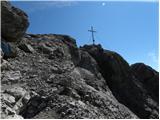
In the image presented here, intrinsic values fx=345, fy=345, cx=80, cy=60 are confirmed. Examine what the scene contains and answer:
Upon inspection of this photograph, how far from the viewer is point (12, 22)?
27.5 m

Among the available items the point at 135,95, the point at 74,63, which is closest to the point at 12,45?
the point at 74,63

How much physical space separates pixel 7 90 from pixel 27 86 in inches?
95.8

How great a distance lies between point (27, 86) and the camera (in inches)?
778

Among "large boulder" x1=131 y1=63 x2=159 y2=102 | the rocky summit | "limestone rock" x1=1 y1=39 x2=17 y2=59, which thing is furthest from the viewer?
"large boulder" x1=131 y1=63 x2=159 y2=102

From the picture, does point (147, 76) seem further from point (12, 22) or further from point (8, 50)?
point (8, 50)

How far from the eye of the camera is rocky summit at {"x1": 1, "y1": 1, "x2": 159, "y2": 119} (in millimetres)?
17856

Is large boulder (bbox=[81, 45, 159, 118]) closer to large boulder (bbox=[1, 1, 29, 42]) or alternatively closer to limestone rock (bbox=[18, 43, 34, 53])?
limestone rock (bbox=[18, 43, 34, 53])

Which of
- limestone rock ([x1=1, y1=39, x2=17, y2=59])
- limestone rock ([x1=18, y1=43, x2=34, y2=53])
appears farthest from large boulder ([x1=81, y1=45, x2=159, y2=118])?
limestone rock ([x1=1, y1=39, x2=17, y2=59])

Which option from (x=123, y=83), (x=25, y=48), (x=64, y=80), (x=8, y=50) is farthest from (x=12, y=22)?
(x=123, y=83)

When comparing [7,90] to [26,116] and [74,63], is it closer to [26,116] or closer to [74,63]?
[26,116]

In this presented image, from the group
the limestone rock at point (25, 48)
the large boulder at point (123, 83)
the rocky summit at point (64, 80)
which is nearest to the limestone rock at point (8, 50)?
the rocky summit at point (64, 80)

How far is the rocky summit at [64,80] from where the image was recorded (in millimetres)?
17856

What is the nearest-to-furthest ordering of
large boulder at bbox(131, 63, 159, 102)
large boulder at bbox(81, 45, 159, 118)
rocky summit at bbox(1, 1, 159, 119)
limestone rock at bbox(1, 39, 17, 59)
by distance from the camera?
rocky summit at bbox(1, 1, 159, 119) < limestone rock at bbox(1, 39, 17, 59) < large boulder at bbox(81, 45, 159, 118) < large boulder at bbox(131, 63, 159, 102)

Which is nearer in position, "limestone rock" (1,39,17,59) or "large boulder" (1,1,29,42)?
"limestone rock" (1,39,17,59)
